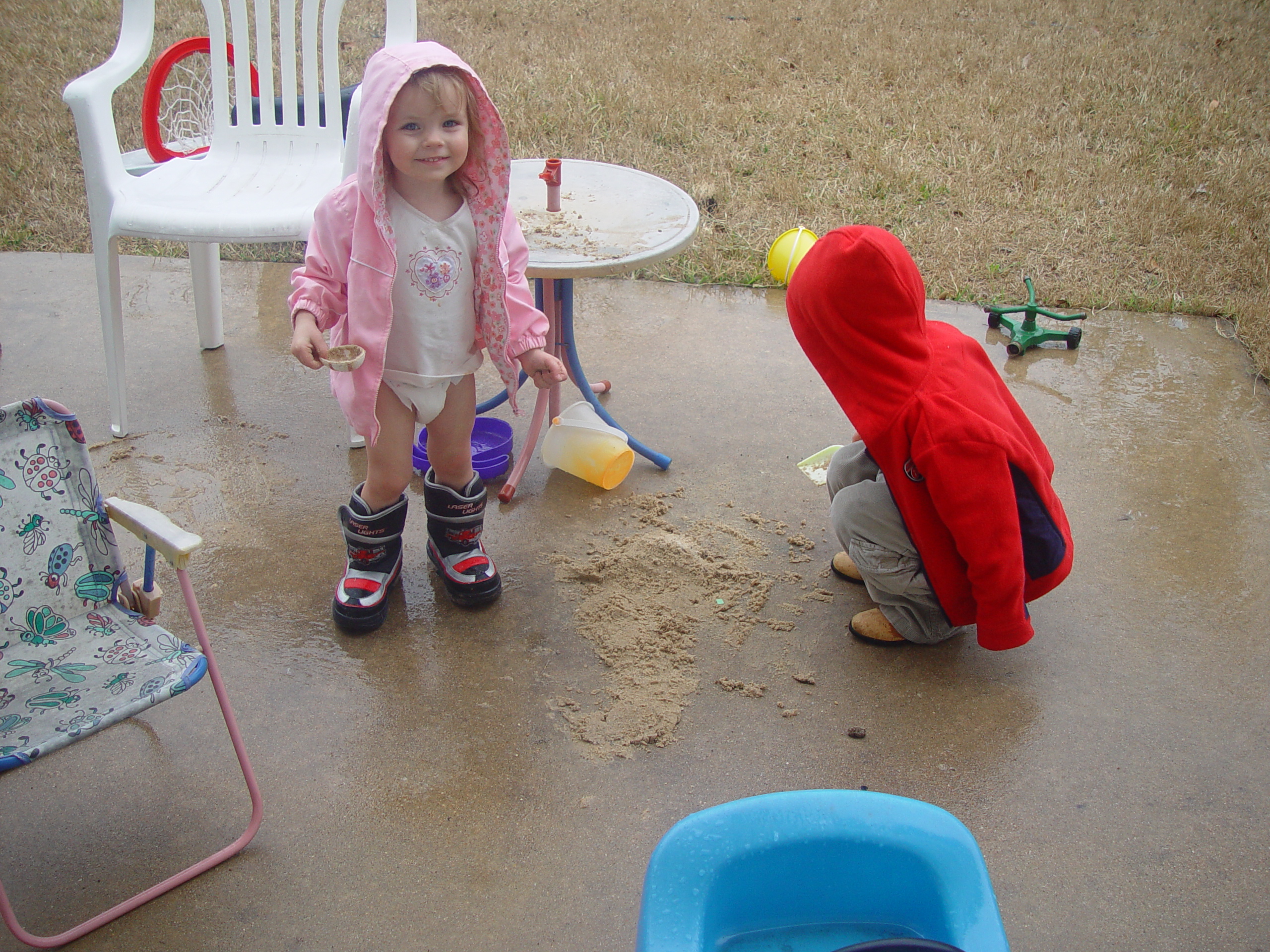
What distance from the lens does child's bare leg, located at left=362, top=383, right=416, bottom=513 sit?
2.34 m

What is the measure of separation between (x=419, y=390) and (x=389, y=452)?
0.19m

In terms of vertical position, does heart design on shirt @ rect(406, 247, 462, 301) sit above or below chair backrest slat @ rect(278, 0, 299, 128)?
below

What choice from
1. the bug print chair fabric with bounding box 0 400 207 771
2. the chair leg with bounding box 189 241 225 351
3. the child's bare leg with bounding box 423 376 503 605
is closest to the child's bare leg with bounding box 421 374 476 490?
the child's bare leg with bounding box 423 376 503 605

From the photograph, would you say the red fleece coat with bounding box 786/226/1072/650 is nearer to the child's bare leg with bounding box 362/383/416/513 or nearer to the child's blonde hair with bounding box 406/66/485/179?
the child's blonde hair with bounding box 406/66/485/179

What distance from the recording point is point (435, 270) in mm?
2240

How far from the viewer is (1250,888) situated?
1.93 meters

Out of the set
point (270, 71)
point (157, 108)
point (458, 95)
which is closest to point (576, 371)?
point (458, 95)

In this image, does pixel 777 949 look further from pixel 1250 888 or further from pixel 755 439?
pixel 755 439

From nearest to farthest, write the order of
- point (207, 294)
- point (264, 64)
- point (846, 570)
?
point (846, 570) → point (264, 64) → point (207, 294)

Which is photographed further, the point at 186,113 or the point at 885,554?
the point at 186,113

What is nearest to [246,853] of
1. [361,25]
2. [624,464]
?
[624,464]

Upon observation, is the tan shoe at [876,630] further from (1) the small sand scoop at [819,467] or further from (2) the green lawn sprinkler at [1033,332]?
(2) the green lawn sprinkler at [1033,332]

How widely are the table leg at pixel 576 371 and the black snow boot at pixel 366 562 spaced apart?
87 centimetres

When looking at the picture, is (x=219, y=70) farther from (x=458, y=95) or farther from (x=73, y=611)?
(x=73, y=611)
